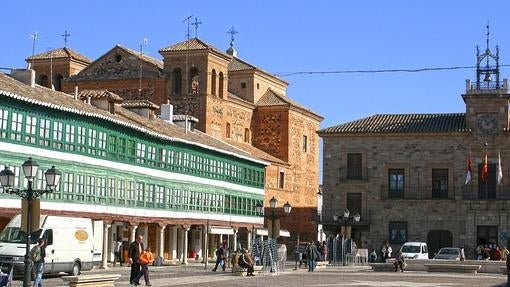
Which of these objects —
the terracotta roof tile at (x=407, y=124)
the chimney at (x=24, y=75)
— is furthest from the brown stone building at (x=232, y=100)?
the chimney at (x=24, y=75)

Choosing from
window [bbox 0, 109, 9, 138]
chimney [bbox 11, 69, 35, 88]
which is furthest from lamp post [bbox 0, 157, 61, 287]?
chimney [bbox 11, 69, 35, 88]

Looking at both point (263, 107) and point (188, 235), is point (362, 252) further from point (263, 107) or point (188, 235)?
point (263, 107)

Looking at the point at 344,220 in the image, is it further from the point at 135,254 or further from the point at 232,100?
the point at 135,254

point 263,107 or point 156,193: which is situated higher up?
point 263,107

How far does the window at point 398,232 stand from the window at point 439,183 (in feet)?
9.03

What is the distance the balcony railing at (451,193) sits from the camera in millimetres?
60281

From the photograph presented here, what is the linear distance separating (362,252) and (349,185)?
7500 millimetres

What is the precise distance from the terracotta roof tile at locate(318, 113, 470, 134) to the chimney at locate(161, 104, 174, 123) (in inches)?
393

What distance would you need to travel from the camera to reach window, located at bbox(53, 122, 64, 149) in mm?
39531

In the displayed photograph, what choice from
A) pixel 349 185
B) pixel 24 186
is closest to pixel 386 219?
pixel 349 185

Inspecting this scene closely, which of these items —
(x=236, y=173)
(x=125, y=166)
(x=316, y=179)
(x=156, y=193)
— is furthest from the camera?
(x=316, y=179)

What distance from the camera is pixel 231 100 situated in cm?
7600

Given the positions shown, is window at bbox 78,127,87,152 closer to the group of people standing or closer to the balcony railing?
the group of people standing

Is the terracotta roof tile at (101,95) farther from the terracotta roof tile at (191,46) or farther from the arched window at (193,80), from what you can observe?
the terracotta roof tile at (191,46)
